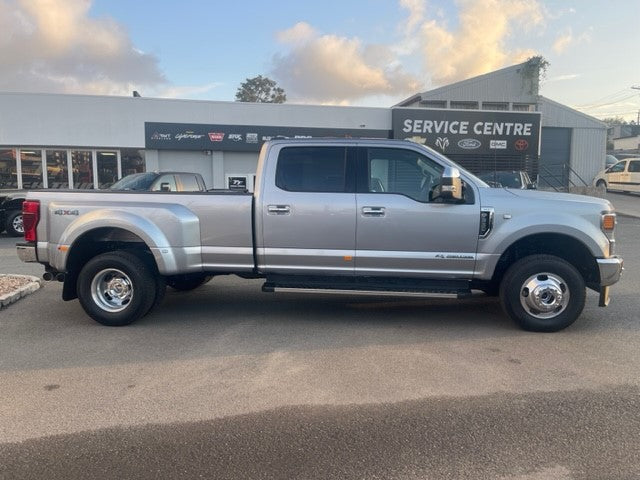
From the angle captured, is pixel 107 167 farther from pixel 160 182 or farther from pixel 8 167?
pixel 160 182

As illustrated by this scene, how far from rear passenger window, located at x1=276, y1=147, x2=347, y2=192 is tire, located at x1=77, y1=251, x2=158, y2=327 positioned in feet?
6.18

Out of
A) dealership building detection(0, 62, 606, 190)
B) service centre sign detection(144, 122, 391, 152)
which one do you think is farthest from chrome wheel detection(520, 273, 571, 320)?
service centre sign detection(144, 122, 391, 152)

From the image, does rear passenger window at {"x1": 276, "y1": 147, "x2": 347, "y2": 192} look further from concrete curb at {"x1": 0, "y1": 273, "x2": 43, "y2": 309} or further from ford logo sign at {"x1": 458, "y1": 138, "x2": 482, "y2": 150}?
ford logo sign at {"x1": 458, "y1": 138, "x2": 482, "y2": 150}

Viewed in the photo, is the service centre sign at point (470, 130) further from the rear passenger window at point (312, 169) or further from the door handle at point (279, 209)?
the door handle at point (279, 209)

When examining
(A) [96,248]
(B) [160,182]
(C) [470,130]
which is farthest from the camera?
(C) [470,130]

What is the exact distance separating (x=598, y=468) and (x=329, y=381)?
204 centimetres

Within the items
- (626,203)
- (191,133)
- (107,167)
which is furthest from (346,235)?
(626,203)

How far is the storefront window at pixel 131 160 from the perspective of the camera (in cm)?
2181

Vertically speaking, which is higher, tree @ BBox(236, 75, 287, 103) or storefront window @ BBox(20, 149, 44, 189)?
tree @ BBox(236, 75, 287, 103)

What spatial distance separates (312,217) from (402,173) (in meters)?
1.14

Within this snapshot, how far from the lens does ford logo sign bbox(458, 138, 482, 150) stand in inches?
956

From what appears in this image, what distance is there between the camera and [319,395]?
408cm

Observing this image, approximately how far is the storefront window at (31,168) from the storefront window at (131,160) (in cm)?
327

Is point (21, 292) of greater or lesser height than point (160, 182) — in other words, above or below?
below
